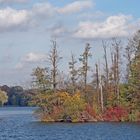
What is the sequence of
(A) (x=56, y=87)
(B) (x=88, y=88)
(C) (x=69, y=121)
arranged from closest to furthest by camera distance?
(C) (x=69, y=121) < (A) (x=56, y=87) < (B) (x=88, y=88)

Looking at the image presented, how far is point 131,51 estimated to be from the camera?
284 feet

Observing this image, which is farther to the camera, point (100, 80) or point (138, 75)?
point (100, 80)

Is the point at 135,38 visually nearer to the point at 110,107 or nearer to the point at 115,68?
the point at 115,68

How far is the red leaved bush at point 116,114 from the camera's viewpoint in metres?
78.2

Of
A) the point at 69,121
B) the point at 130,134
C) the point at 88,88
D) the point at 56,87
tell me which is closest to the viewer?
the point at 130,134

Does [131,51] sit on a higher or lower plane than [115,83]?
higher

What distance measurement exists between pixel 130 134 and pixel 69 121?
26.4 m

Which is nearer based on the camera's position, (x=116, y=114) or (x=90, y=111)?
(x=90, y=111)

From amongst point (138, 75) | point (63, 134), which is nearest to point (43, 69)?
point (138, 75)

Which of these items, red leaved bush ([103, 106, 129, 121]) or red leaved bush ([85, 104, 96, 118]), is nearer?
red leaved bush ([103, 106, 129, 121])

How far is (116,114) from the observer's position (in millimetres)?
79062

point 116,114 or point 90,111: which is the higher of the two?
point 90,111

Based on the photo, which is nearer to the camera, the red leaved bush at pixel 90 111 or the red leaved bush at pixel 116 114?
the red leaved bush at pixel 116 114

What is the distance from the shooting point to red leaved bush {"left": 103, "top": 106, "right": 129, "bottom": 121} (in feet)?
257
